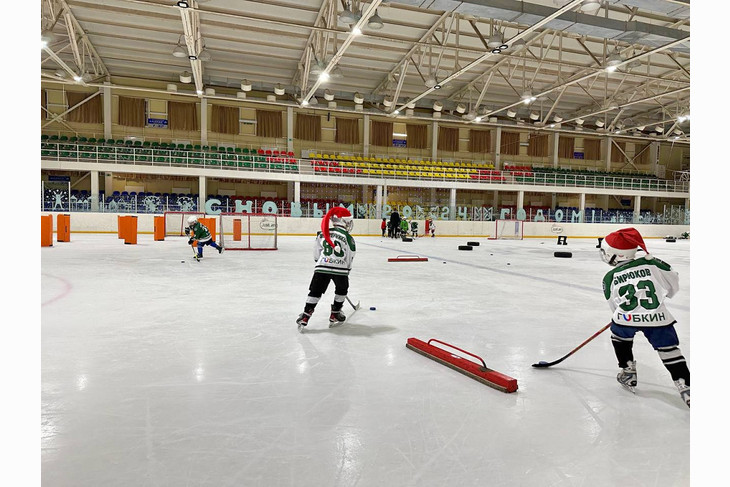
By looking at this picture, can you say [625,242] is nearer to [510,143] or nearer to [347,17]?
[347,17]

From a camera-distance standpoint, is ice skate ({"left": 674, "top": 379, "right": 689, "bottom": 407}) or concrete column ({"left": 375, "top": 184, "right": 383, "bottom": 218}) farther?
concrete column ({"left": 375, "top": 184, "right": 383, "bottom": 218})

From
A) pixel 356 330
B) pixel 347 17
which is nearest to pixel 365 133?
pixel 347 17

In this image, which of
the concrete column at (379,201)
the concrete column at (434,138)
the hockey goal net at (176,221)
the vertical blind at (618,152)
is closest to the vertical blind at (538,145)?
the vertical blind at (618,152)

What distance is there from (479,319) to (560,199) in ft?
117

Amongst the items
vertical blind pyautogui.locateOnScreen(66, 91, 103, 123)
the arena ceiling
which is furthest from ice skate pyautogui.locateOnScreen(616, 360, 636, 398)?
vertical blind pyautogui.locateOnScreen(66, 91, 103, 123)

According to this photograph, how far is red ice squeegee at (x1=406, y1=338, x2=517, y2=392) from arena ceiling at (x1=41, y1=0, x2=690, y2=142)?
11621 millimetres

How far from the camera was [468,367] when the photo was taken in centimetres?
344

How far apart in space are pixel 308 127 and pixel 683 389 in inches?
1233

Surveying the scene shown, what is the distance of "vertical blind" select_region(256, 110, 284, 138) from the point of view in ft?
102

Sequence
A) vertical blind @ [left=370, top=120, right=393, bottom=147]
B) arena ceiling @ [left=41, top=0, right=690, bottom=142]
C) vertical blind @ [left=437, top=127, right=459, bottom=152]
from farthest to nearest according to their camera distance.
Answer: vertical blind @ [left=437, top=127, right=459, bottom=152], vertical blind @ [left=370, top=120, right=393, bottom=147], arena ceiling @ [left=41, top=0, right=690, bottom=142]

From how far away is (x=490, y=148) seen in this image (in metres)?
36.7

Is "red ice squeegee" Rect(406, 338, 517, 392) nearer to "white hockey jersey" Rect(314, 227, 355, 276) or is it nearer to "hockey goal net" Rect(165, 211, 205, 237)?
"white hockey jersey" Rect(314, 227, 355, 276)

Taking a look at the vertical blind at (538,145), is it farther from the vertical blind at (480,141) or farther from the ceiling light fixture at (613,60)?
the ceiling light fixture at (613,60)
